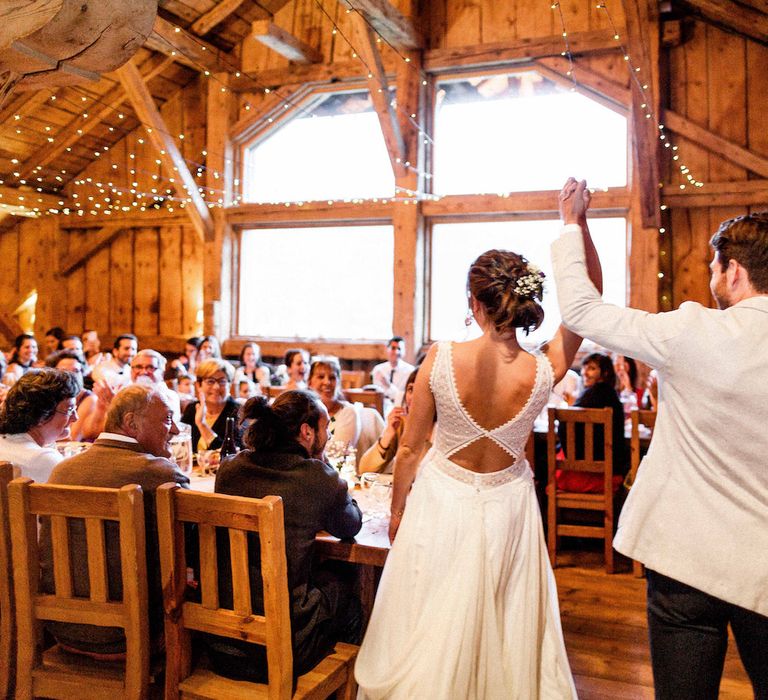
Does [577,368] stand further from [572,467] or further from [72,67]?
[72,67]

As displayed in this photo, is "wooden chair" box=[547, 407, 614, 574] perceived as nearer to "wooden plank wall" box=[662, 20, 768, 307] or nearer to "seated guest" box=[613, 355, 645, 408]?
"seated guest" box=[613, 355, 645, 408]

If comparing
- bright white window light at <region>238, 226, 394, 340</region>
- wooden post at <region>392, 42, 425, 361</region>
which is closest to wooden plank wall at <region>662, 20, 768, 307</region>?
wooden post at <region>392, 42, 425, 361</region>

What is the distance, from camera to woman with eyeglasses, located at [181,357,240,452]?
400 centimetres

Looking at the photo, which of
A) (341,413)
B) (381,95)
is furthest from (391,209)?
(341,413)

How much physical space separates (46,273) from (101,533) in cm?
859

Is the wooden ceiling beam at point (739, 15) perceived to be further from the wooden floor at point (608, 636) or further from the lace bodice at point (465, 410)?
the lace bodice at point (465, 410)

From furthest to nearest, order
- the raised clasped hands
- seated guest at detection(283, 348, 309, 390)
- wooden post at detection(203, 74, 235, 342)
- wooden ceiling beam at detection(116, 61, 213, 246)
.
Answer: wooden post at detection(203, 74, 235, 342) < wooden ceiling beam at detection(116, 61, 213, 246) < seated guest at detection(283, 348, 309, 390) < the raised clasped hands

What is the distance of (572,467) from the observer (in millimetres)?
4367

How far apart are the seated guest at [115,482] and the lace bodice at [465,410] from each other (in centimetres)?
85

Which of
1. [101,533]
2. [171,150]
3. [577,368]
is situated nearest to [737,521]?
[101,533]

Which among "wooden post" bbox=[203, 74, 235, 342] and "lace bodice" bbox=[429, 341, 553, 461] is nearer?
"lace bodice" bbox=[429, 341, 553, 461]

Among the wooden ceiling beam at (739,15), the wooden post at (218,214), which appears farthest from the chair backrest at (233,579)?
the wooden post at (218,214)

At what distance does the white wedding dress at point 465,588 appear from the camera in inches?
80.3

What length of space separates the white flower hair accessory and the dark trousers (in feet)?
2.58
